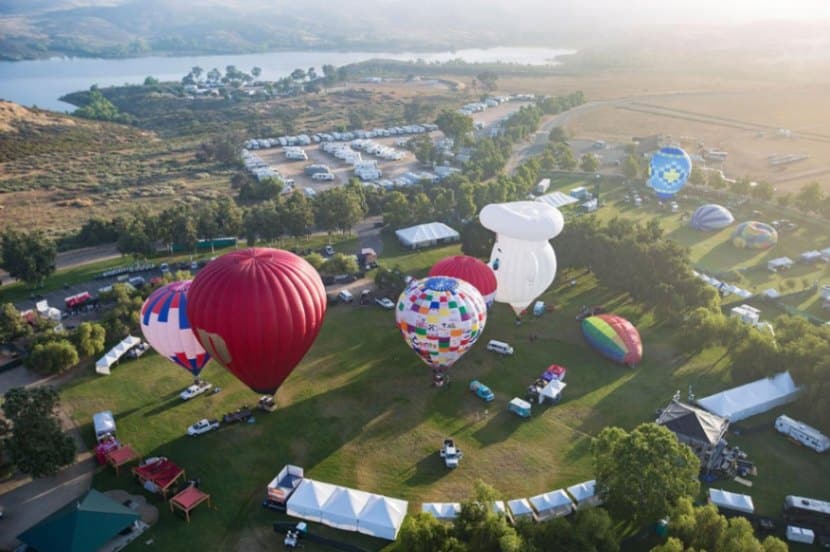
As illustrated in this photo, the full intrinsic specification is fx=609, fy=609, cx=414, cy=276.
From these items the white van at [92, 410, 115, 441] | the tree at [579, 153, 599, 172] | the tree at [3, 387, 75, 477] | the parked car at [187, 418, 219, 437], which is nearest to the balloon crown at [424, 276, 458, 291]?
the parked car at [187, 418, 219, 437]

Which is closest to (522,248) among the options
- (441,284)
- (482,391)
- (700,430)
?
(441,284)

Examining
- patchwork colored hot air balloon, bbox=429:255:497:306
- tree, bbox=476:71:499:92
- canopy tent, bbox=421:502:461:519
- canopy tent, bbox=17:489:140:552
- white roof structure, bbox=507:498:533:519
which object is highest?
patchwork colored hot air balloon, bbox=429:255:497:306

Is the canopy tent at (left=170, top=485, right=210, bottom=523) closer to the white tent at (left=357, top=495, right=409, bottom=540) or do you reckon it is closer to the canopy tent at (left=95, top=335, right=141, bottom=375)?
the white tent at (left=357, top=495, right=409, bottom=540)

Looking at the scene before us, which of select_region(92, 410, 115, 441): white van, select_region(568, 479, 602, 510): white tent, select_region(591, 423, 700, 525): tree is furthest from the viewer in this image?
select_region(92, 410, 115, 441): white van

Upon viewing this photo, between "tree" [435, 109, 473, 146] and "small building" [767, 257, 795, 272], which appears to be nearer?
"small building" [767, 257, 795, 272]

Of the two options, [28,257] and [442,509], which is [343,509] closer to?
[442,509]

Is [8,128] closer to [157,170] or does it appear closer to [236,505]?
[157,170]

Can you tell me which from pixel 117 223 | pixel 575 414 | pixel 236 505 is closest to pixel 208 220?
pixel 117 223
